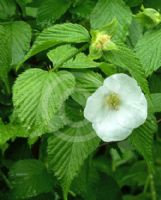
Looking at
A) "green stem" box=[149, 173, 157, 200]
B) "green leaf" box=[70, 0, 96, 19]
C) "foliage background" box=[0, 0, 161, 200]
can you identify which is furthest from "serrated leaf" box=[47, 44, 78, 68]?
"green stem" box=[149, 173, 157, 200]

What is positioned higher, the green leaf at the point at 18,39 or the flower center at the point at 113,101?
the flower center at the point at 113,101

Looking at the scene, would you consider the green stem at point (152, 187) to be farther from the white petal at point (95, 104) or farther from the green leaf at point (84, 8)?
the white petal at point (95, 104)

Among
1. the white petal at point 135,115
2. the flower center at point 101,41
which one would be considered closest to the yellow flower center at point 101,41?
the flower center at point 101,41

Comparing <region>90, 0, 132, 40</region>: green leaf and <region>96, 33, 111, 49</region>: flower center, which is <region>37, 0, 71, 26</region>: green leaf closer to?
<region>90, 0, 132, 40</region>: green leaf

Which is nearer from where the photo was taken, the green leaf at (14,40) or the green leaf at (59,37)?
the green leaf at (59,37)

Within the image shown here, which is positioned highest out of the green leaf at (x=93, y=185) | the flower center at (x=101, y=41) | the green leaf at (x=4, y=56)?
the flower center at (x=101, y=41)

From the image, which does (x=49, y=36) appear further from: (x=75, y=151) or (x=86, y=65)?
(x=75, y=151)

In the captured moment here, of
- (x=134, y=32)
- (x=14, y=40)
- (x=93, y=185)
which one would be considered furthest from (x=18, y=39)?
(x=93, y=185)

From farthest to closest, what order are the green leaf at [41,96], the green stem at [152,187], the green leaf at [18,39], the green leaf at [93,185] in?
the green stem at [152,187] < the green leaf at [93,185] < the green leaf at [18,39] < the green leaf at [41,96]
